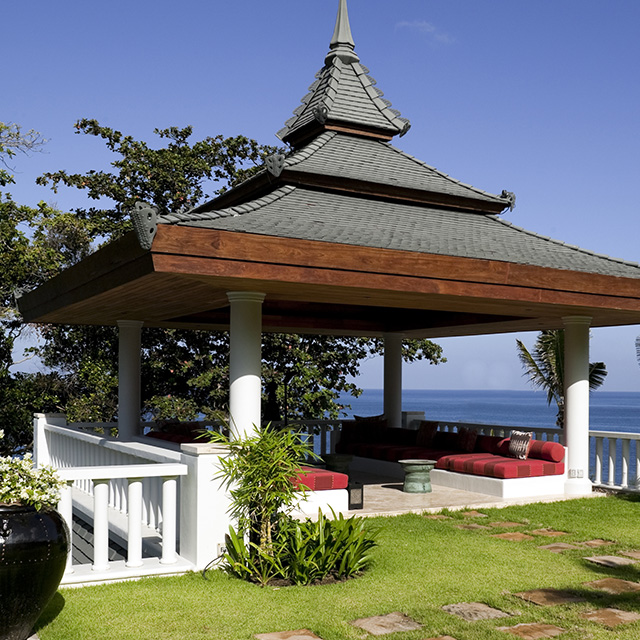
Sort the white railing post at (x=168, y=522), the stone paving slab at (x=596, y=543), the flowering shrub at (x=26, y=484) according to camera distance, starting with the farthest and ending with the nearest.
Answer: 1. the stone paving slab at (x=596, y=543)
2. the white railing post at (x=168, y=522)
3. the flowering shrub at (x=26, y=484)

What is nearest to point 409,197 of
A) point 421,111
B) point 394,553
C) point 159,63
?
point 421,111

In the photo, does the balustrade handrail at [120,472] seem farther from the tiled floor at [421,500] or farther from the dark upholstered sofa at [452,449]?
the dark upholstered sofa at [452,449]

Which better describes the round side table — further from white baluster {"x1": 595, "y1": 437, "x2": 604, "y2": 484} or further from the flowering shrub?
the flowering shrub

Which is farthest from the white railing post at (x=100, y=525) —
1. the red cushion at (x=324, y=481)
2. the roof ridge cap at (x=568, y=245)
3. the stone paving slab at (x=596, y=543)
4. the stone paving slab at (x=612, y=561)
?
the roof ridge cap at (x=568, y=245)

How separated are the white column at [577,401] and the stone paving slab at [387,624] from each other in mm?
6620

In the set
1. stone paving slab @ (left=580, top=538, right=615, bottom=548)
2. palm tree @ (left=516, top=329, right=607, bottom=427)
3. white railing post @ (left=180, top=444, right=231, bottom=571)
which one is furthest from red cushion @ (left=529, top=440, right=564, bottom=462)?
palm tree @ (left=516, top=329, right=607, bottom=427)

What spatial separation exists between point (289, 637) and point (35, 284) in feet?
49.1

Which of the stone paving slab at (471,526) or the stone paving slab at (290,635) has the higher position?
the stone paving slab at (290,635)

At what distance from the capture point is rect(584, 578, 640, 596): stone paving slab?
6.38 meters

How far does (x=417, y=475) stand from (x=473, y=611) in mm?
5914

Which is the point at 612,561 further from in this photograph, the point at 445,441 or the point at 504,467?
the point at 445,441

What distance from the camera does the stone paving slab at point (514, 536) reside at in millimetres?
8492

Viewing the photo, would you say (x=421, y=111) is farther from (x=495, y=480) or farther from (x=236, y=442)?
(x=236, y=442)

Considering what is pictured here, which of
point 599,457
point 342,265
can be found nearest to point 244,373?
point 342,265
